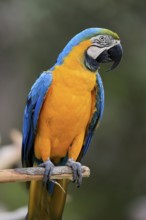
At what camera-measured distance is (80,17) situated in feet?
19.0

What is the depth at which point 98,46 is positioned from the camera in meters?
3.78

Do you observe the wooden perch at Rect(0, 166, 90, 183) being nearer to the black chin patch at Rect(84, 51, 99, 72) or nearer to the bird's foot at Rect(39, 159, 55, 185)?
the bird's foot at Rect(39, 159, 55, 185)

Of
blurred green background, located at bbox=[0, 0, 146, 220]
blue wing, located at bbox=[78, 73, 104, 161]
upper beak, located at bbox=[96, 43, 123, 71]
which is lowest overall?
blurred green background, located at bbox=[0, 0, 146, 220]

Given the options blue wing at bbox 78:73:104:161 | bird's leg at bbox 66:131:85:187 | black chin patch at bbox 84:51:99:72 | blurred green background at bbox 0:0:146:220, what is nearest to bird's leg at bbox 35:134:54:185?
bird's leg at bbox 66:131:85:187

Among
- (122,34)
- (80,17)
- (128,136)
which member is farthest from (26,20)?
(128,136)

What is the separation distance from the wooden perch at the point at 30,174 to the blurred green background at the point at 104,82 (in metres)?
1.61

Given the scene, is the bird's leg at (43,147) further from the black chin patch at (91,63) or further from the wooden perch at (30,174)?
the black chin patch at (91,63)

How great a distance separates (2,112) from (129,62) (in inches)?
48.5

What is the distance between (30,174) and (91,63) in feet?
2.35

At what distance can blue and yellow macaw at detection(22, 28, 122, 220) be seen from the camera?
12.5 ft

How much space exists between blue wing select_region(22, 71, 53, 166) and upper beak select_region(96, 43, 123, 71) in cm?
30

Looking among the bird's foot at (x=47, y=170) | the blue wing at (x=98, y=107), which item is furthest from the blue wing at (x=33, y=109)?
the blue wing at (x=98, y=107)

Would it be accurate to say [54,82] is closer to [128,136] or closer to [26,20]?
[26,20]

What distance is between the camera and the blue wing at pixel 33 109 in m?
3.83
